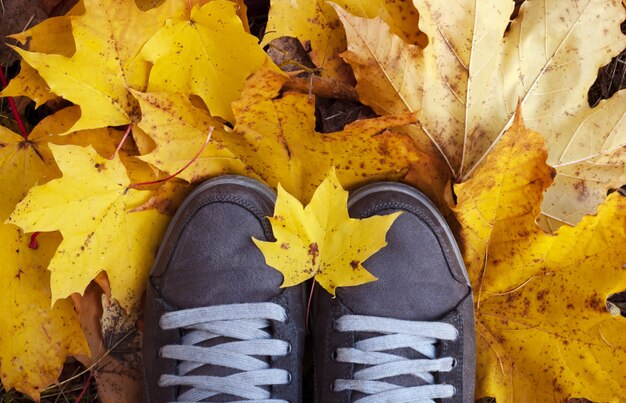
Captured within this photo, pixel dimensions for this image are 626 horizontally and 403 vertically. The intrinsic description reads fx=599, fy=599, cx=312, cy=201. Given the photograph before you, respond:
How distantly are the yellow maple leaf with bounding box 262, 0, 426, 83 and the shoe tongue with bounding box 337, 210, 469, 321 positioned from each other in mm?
346

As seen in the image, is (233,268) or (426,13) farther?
(233,268)

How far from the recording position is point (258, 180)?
120cm

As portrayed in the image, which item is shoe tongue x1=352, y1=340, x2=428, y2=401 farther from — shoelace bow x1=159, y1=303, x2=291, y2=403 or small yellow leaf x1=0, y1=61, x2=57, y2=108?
small yellow leaf x1=0, y1=61, x2=57, y2=108

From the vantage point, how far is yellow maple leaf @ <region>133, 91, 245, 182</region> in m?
1.06

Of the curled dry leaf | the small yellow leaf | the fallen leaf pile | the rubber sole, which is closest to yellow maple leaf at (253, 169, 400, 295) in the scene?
the fallen leaf pile

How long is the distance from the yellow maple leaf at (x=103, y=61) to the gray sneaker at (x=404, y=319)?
49 centimetres

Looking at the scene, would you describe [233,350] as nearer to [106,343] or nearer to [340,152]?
[106,343]

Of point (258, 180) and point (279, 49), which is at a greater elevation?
A: point (279, 49)

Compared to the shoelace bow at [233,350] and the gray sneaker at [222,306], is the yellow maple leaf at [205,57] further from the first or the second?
the shoelace bow at [233,350]

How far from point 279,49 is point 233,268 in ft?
1.47

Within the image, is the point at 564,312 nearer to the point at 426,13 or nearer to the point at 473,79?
the point at 473,79

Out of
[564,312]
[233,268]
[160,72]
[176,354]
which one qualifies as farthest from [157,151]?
[564,312]

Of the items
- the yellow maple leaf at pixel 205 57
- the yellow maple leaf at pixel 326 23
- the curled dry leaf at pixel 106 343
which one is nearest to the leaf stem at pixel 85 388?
the curled dry leaf at pixel 106 343

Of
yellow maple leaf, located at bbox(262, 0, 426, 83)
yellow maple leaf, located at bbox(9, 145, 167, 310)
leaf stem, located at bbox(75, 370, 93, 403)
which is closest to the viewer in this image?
yellow maple leaf, located at bbox(9, 145, 167, 310)
